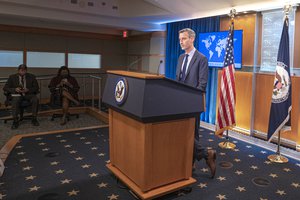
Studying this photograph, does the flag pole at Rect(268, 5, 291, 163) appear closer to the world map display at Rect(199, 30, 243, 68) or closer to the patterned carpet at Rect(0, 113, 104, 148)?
the world map display at Rect(199, 30, 243, 68)

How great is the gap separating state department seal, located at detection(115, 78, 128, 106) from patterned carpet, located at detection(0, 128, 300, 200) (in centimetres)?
96

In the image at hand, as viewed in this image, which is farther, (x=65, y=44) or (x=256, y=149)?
(x=65, y=44)

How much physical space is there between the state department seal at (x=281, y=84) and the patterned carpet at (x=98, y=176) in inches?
34.9

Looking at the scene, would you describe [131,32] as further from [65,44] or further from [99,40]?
[65,44]

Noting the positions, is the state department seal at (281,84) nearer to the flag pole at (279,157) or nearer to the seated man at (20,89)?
the flag pole at (279,157)

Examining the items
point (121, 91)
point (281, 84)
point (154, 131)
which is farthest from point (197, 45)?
point (154, 131)

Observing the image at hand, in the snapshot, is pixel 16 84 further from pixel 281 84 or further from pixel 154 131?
pixel 281 84

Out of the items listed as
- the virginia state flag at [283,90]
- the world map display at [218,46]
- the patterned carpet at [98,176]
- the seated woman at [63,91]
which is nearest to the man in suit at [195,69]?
the patterned carpet at [98,176]

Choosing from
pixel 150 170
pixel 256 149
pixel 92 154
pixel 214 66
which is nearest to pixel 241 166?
pixel 256 149

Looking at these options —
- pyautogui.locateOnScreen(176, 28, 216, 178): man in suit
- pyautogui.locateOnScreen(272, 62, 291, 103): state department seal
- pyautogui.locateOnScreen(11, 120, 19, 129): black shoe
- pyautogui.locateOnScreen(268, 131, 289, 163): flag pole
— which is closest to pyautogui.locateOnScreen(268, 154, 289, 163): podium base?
pyautogui.locateOnScreen(268, 131, 289, 163): flag pole

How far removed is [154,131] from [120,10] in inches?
206

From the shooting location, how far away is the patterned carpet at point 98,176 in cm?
266

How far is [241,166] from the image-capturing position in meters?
3.46

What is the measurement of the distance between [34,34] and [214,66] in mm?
5436
